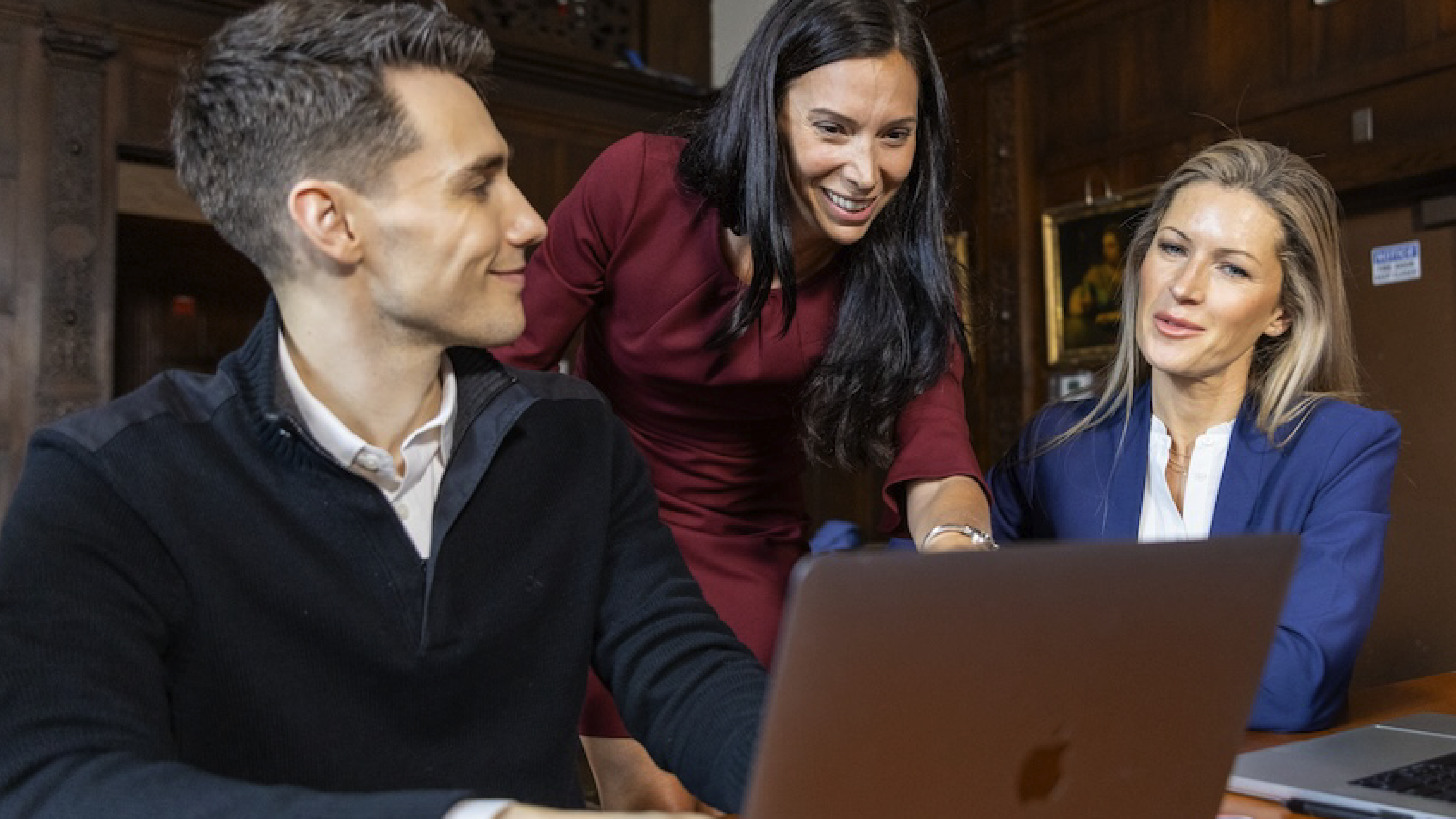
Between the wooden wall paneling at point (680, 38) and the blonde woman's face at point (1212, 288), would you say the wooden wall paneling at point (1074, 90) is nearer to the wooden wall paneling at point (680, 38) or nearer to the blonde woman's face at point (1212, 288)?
the wooden wall paneling at point (680, 38)

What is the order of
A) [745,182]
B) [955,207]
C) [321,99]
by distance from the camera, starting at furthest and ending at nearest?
[955,207], [745,182], [321,99]

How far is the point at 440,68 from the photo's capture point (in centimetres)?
127

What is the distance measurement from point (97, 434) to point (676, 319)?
94 cm

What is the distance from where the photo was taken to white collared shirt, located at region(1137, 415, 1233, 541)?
195cm

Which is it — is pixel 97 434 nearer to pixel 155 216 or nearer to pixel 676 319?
pixel 676 319

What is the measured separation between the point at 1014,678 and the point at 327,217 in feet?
2.58

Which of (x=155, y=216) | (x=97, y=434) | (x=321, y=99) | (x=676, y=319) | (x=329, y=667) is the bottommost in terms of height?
(x=329, y=667)

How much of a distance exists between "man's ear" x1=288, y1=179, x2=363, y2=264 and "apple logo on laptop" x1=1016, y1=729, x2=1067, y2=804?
78 cm

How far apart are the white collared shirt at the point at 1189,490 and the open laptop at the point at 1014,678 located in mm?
1145

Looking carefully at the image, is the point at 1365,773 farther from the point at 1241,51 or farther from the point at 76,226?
the point at 76,226

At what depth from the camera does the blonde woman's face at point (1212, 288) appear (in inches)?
78.4

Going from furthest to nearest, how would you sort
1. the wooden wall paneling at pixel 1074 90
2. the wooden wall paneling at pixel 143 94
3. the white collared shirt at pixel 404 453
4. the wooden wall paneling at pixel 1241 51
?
the wooden wall paneling at pixel 1074 90 → the wooden wall paneling at pixel 143 94 → the wooden wall paneling at pixel 1241 51 → the white collared shirt at pixel 404 453

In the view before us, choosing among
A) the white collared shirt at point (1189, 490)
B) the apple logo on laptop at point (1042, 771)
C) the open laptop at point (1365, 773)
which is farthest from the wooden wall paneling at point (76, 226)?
the apple logo on laptop at point (1042, 771)

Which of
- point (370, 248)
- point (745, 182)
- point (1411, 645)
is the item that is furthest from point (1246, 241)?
point (1411, 645)
